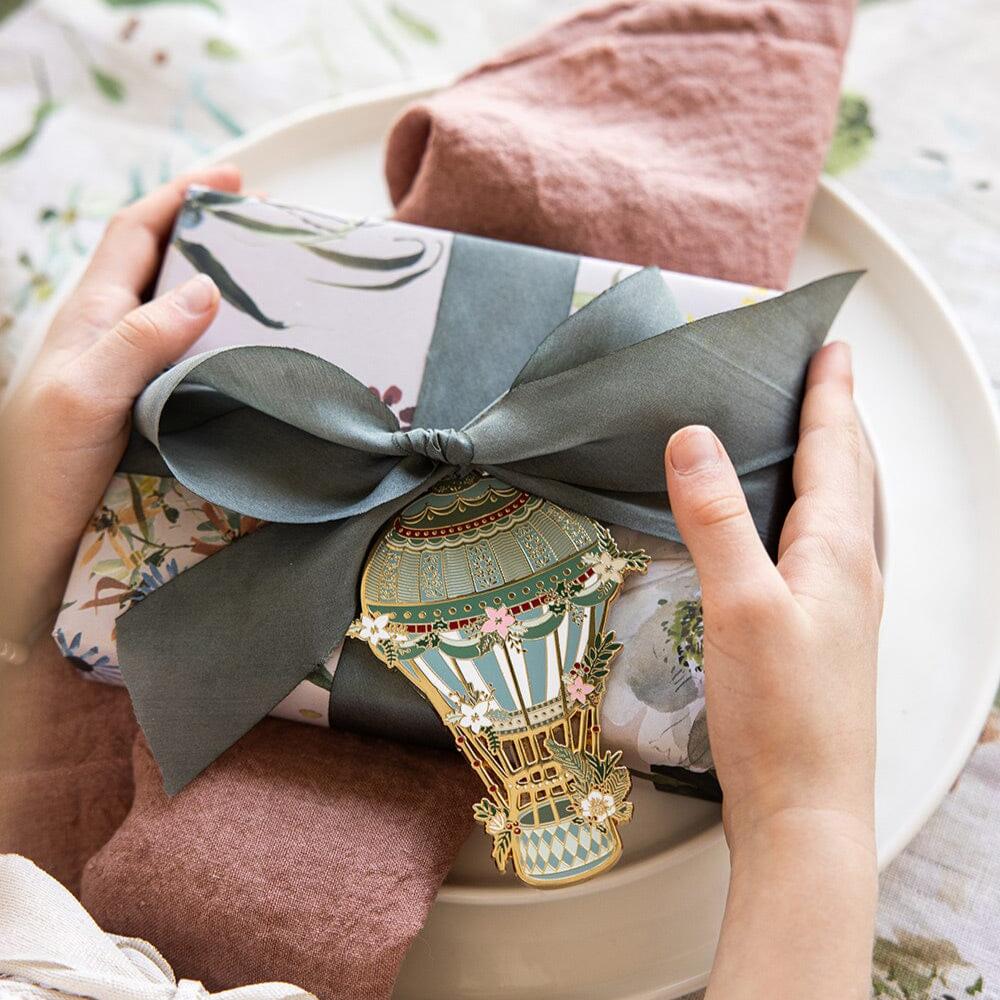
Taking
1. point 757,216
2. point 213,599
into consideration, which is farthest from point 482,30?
point 213,599

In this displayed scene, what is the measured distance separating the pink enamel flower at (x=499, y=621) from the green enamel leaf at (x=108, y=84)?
0.71m

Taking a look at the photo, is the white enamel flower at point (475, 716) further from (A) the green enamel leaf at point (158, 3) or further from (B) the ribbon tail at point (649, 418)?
(A) the green enamel leaf at point (158, 3)

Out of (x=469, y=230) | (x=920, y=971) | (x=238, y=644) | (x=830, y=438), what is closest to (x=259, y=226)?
(x=469, y=230)

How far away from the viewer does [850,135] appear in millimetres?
889

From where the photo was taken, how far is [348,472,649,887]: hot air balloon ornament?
1.72 ft

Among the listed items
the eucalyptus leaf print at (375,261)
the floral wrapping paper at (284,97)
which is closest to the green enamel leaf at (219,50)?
the floral wrapping paper at (284,97)

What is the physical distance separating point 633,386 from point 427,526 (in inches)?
5.2

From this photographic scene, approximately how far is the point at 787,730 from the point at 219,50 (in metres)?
0.85

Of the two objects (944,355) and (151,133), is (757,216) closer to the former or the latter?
(944,355)

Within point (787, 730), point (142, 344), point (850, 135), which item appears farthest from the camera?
point (850, 135)

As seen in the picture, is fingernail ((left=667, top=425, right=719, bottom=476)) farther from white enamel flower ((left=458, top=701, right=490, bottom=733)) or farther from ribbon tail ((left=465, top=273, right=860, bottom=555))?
white enamel flower ((left=458, top=701, right=490, bottom=733))

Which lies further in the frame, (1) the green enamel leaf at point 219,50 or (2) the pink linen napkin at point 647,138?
(1) the green enamel leaf at point 219,50

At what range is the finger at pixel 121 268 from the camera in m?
0.67

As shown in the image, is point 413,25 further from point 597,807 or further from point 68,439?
point 597,807
